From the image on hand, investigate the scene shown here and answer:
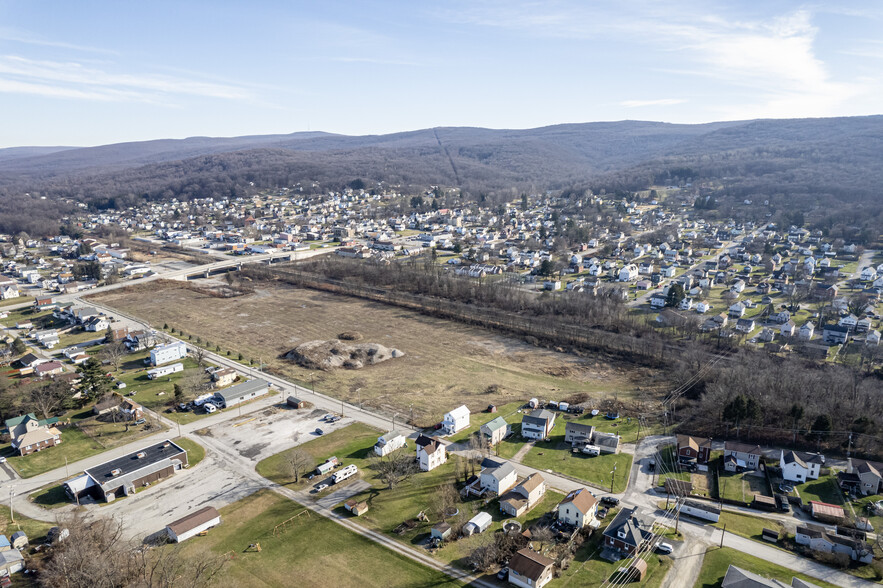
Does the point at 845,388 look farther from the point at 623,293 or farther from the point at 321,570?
the point at 321,570

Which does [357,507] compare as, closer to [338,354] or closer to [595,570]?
[595,570]

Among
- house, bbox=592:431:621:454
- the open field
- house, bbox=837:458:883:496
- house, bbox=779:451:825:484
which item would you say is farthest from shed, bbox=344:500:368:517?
house, bbox=837:458:883:496

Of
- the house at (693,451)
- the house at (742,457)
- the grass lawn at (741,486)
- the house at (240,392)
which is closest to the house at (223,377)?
the house at (240,392)

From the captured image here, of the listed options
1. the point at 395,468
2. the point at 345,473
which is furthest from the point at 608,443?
the point at 345,473

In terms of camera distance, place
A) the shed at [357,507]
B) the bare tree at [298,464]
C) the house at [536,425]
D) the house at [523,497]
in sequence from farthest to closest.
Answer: the house at [536,425], the bare tree at [298,464], the shed at [357,507], the house at [523,497]

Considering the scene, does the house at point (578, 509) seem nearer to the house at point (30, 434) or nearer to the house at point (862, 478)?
the house at point (862, 478)

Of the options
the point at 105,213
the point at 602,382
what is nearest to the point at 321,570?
the point at 602,382

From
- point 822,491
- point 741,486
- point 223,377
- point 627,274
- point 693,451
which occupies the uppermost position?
point 627,274
